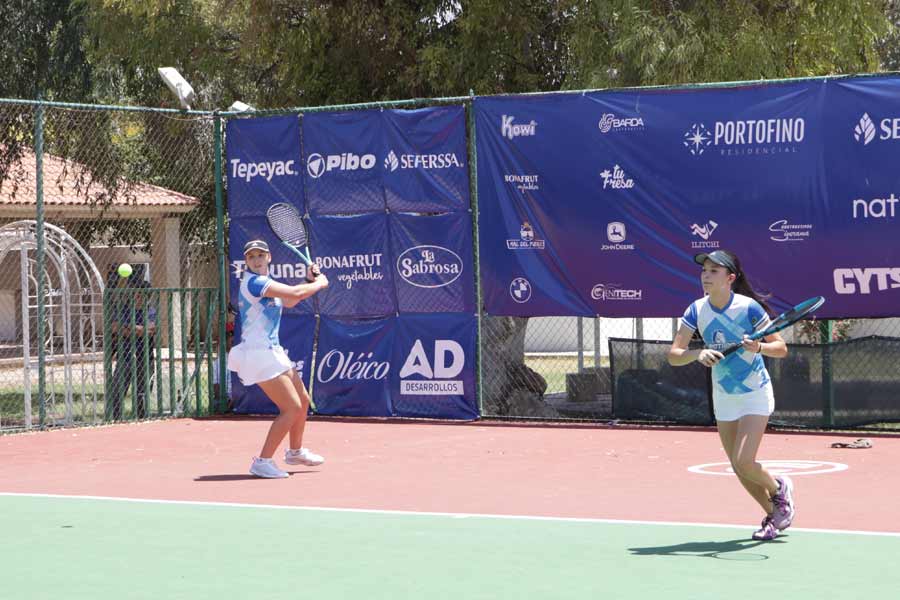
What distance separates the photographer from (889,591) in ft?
22.4

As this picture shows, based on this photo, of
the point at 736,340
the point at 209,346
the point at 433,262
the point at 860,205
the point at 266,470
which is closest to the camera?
the point at 736,340

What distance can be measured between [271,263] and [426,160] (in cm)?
228

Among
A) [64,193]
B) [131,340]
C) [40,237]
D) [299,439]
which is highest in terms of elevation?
[64,193]

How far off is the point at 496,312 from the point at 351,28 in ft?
15.2

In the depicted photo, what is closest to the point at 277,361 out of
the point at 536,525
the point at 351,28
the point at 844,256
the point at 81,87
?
the point at 536,525

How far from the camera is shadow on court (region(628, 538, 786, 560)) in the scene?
783 cm

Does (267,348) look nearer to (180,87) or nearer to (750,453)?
(750,453)

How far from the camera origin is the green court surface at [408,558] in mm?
7020

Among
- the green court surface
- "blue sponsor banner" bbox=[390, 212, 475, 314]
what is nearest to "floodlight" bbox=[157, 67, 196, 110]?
"blue sponsor banner" bbox=[390, 212, 475, 314]

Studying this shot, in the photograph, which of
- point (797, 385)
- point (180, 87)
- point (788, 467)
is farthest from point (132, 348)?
point (788, 467)

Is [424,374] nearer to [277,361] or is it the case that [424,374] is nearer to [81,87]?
[277,361]

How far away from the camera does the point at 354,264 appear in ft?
53.2

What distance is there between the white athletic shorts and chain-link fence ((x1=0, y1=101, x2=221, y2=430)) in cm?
851

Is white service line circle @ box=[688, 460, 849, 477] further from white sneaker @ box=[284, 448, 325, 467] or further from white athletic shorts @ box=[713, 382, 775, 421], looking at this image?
white athletic shorts @ box=[713, 382, 775, 421]
